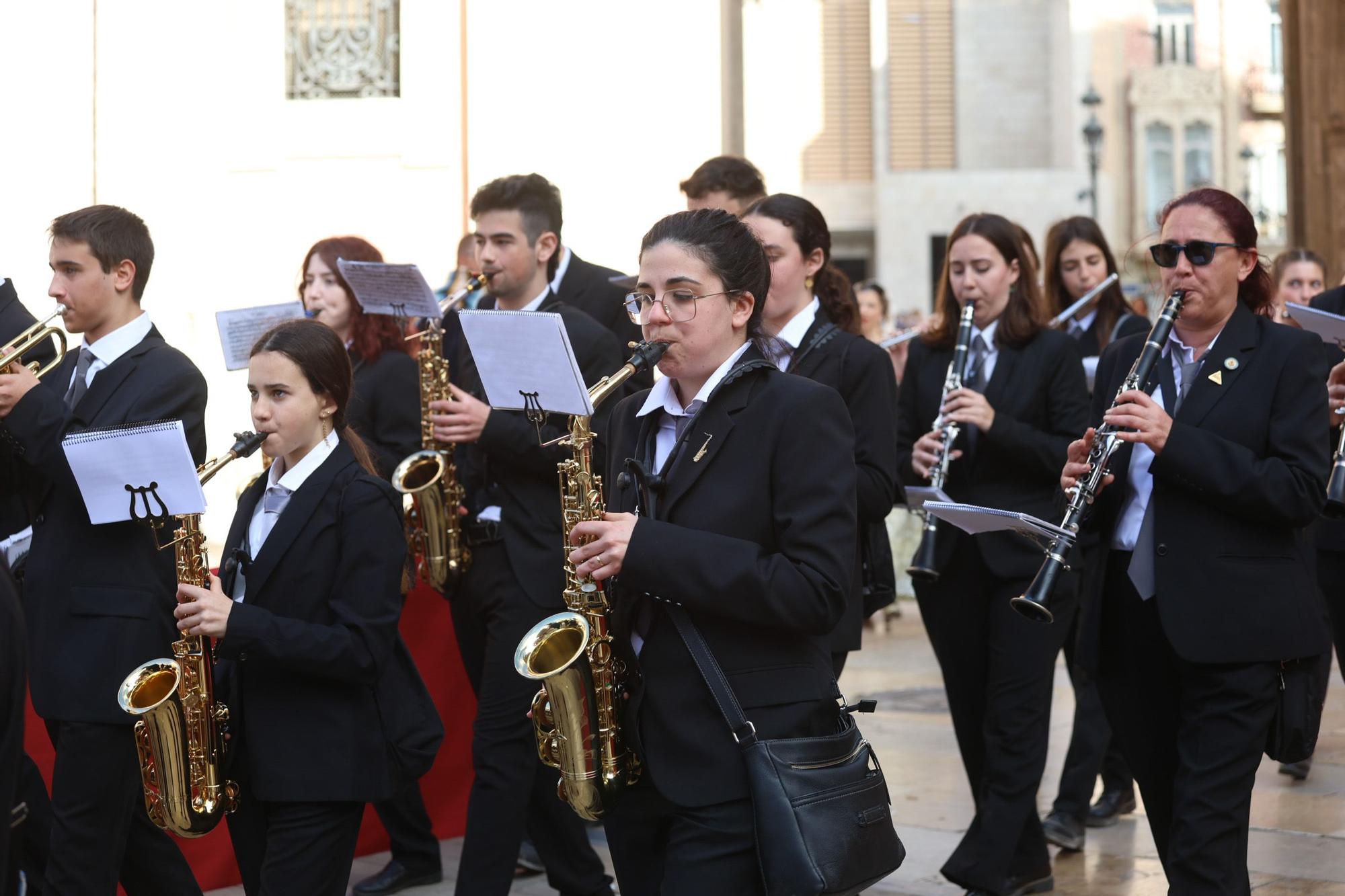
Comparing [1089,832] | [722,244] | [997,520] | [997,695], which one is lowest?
[1089,832]

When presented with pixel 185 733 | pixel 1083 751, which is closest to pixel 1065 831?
pixel 1083 751

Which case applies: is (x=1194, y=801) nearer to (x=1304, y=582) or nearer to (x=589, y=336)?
(x=1304, y=582)

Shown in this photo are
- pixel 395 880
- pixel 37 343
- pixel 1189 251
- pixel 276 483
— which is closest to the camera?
pixel 276 483

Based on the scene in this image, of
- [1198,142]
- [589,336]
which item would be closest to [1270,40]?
[1198,142]

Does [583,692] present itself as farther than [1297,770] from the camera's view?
No

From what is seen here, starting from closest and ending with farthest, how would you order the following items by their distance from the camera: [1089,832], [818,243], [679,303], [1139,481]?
[679,303]
[1139,481]
[818,243]
[1089,832]

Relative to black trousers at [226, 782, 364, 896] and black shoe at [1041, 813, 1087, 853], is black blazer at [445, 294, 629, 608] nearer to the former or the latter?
black trousers at [226, 782, 364, 896]

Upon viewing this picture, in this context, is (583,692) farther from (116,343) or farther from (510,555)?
(116,343)

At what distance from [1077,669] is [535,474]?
5.92 feet

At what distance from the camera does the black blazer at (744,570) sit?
10.4ft

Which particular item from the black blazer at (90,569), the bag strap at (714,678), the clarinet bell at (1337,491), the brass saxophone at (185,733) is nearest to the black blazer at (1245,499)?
the clarinet bell at (1337,491)

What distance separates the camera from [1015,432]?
17.7 ft

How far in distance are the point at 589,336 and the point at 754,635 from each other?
2.08 metres

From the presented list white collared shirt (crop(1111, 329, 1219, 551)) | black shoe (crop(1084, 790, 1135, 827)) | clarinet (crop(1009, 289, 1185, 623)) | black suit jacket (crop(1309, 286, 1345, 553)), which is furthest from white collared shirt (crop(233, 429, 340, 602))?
black shoe (crop(1084, 790, 1135, 827))
